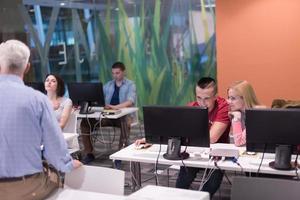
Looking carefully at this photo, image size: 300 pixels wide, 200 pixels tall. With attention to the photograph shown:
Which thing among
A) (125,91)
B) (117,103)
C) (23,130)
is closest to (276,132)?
(23,130)

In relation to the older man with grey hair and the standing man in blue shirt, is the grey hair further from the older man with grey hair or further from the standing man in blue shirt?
the standing man in blue shirt

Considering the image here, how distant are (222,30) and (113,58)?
2620mm

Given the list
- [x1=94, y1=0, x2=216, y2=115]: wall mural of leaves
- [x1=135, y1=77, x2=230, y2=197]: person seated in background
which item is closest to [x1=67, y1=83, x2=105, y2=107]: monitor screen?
[x1=135, y1=77, x2=230, y2=197]: person seated in background

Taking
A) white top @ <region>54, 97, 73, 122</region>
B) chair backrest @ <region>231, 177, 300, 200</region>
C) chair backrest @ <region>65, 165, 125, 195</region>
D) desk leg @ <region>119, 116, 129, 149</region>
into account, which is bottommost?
desk leg @ <region>119, 116, 129, 149</region>

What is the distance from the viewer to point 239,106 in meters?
3.49

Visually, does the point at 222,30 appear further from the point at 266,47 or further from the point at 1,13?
the point at 1,13

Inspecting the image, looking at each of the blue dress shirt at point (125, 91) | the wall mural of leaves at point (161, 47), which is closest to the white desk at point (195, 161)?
the blue dress shirt at point (125, 91)

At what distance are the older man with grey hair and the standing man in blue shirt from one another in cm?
304

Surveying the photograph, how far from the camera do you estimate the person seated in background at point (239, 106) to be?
3.35m

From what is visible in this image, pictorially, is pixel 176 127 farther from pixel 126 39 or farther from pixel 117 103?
pixel 126 39

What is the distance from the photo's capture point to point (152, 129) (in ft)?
10.2

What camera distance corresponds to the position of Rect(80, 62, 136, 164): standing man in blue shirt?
18.0 feet

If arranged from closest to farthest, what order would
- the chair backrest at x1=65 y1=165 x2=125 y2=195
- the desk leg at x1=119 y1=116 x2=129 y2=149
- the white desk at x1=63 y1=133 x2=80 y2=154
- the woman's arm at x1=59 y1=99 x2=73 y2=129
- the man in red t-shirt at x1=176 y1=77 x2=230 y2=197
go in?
the chair backrest at x1=65 y1=165 x2=125 y2=195, the man in red t-shirt at x1=176 y1=77 x2=230 y2=197, the white desk at x1=63 y1=133 x2=80 y2=154, the woman's arm at x1=59 y1=99 x2=73 y2=129, the desk leg at x1=119 y1=116 x2=129 y2=149

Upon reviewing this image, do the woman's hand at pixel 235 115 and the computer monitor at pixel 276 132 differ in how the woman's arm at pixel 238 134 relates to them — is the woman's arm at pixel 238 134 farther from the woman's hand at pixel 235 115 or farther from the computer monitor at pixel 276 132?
the computer monitor at pixel 276 132
